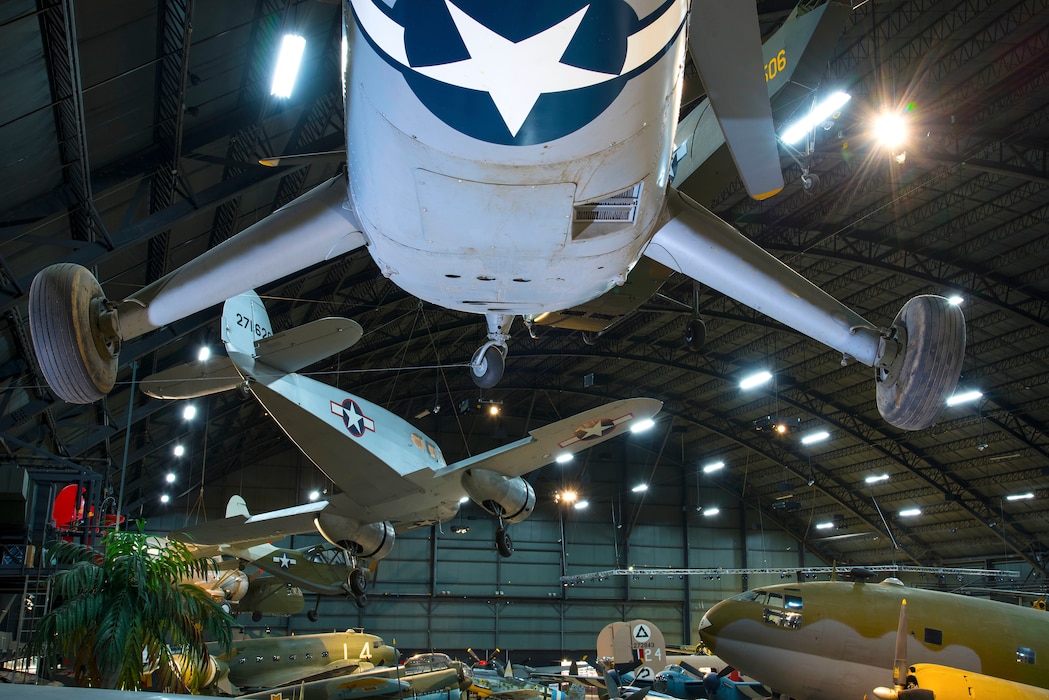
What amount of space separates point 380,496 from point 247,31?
8472 mm

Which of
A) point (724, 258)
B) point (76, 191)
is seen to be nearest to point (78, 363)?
point (724, 258)

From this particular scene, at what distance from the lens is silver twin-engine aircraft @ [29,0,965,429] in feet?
7.25

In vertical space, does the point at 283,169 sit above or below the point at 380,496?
above

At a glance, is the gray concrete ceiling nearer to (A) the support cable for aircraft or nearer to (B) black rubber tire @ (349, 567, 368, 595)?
(B) black rubber tire @ (349, 567, 368, 595)

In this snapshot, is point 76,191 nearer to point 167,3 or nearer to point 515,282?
point 167,3

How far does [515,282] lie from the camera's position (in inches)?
128

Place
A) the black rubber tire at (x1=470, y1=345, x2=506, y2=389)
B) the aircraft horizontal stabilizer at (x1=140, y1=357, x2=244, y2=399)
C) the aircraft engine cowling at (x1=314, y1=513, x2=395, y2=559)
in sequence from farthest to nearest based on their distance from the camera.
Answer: the aircraft engine cowling at (x1=314, y1=513, x2=395, y2=559), the aircraft horizontal stabilizer at (x1=140, y1=357, x2=244, y2=399), the black rubber tire at (x1=470, y1=345, x2=506, y2=389)

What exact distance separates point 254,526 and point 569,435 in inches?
363

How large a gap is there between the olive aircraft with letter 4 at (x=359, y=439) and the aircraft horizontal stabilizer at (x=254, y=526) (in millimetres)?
1737

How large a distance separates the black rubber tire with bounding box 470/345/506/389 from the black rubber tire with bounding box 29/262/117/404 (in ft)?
11.3

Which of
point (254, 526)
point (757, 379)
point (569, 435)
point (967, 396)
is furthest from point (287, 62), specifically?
point (967, 396)

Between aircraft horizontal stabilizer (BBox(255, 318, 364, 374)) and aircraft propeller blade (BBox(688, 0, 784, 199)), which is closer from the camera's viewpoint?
aircraft propeller blade (BBox(688, 0, 784, 199))

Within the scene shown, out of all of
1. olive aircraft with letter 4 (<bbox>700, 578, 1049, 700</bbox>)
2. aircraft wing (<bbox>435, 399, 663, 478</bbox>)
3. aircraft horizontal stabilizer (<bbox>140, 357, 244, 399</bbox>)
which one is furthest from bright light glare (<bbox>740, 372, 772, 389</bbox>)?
aircraft horizontal stabilizer (<bbox>140, 357, 244, 399</bbox>)

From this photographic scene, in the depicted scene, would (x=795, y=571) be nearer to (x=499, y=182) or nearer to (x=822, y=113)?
(x=822, y=113)
